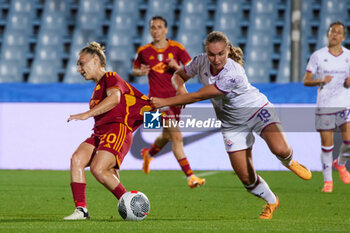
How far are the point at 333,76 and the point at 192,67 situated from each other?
9.47 feet

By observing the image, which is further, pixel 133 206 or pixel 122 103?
pixel 122 103

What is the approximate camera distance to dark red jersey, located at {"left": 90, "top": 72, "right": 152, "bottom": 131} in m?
5.12

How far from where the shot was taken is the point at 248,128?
538 centimetres

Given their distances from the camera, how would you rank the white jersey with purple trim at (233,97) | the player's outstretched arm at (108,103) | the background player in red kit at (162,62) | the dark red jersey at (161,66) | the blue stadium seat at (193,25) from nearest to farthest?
the player's outstretched arm at (108,103) < the white jersey with purple trim at (233,97) < the background player in red kit at (162,62) < the dark red jersey at (161,66) < the blue stadium seat at (193,25)

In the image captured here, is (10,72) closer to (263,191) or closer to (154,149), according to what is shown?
(154,149)

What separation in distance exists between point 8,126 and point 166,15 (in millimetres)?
8522

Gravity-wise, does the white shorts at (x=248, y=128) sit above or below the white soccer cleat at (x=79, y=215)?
above

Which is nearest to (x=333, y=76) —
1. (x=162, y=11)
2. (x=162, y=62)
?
(x=162, y=62)

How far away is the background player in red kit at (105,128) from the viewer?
4949 millimetres

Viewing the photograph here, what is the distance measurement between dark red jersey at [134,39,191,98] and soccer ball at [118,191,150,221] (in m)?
3.56

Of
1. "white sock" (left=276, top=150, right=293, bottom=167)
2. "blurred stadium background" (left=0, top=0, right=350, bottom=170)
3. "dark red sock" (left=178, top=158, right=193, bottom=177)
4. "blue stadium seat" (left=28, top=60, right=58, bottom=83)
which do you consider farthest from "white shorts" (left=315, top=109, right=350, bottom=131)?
"blue stadium seat" (left=28, top=60, right=58, bottom=83)

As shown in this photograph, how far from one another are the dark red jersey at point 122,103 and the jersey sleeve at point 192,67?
1.51 ft

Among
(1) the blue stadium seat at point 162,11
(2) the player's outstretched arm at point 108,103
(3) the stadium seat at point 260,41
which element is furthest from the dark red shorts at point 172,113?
(1) the blue stadium seat at point 162,11

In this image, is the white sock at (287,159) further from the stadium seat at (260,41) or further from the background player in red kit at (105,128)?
the stadium seat at (260,41)
